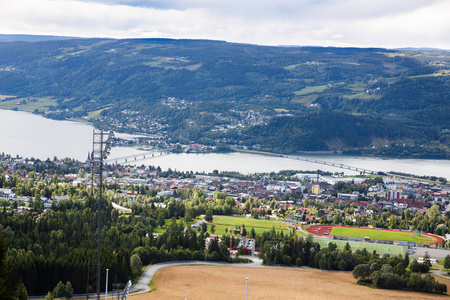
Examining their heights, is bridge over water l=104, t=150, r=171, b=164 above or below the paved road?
above

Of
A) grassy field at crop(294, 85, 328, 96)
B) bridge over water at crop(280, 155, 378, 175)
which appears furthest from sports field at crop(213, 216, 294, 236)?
grassy field at crop(294, 85, 328, 96)

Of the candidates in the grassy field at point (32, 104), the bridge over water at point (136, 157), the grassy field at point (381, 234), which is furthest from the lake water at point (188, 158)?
the grassy field at point (32, 104)

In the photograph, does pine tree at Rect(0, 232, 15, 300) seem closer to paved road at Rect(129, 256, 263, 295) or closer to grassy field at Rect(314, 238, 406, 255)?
paved road at Rect(129, 256, 263, 295)

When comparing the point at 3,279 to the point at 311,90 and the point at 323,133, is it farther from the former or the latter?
the point at 311,90

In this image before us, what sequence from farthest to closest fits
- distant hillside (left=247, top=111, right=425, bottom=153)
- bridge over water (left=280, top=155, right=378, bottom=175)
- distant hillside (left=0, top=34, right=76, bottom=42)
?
distant hillside (left=0, top=34, right=76, bottom=42) → distant hillside (left=247, top=111, right=425, bottom=153) → bridge over water (left=280, top=155, right=378, bottom=175)

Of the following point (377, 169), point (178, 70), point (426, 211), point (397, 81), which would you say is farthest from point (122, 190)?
point (178, 70)

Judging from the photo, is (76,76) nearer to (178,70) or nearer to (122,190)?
(178,70)

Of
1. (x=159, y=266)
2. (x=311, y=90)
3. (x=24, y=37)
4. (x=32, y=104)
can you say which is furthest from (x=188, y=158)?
(x=24, y=37)

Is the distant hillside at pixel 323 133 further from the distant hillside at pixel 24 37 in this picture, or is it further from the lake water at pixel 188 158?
the distant hillside at pixel 24 37
